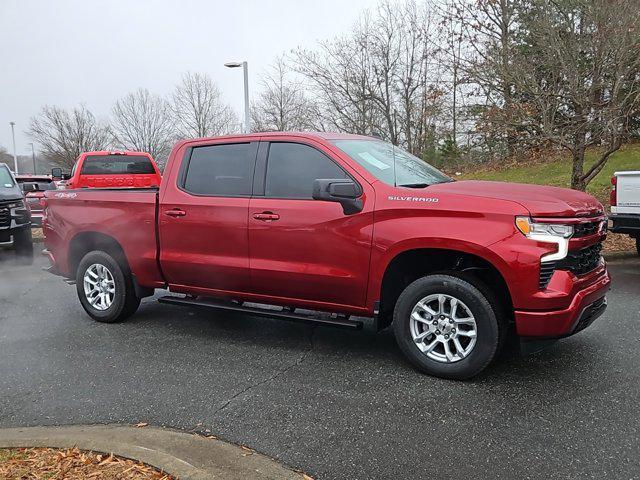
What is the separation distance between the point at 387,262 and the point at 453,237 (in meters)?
0.54

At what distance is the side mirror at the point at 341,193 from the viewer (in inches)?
159

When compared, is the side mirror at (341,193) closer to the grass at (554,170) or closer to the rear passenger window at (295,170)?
the rear passenger window at (295,170)

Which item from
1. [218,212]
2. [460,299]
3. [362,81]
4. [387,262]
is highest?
[362,81]

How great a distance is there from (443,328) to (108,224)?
352 cm

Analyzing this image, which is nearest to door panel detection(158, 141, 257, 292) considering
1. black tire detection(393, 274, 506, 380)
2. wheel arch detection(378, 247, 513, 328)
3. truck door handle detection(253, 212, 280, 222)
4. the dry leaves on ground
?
truck door handle detection(253, 212, 280, 222)

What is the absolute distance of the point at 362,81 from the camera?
17.9 metres

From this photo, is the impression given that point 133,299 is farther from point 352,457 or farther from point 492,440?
point 492,440

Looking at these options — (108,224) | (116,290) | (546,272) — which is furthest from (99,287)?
(546,272)

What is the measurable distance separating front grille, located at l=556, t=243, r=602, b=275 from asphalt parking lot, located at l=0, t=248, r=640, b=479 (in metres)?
0.81

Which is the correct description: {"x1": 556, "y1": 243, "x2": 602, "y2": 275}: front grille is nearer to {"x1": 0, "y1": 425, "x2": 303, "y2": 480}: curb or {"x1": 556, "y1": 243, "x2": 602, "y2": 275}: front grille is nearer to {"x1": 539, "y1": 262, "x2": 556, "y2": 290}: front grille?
{"x1": 539, "y1": 262, "x2": 556, "y2": 290}: front grille

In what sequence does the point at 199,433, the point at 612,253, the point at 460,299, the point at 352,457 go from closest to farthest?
1. the point at 352,457
2. the point at 199,433
3. the point at 460,299
4. the point at 612,253

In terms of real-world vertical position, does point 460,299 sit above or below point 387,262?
below

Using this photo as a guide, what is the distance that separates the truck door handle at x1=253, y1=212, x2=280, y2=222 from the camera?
4.47m

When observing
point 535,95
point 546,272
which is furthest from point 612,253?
point 546,272
